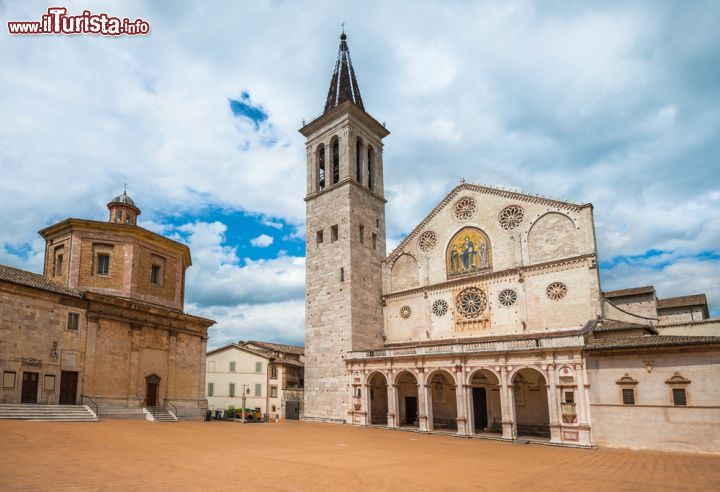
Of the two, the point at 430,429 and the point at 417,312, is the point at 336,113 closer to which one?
the point at 417,312

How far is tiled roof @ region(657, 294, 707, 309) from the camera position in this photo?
4178cm

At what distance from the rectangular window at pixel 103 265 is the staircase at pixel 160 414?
30.3 feet

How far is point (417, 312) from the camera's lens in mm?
37031

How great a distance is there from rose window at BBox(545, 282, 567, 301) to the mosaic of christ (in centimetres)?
455

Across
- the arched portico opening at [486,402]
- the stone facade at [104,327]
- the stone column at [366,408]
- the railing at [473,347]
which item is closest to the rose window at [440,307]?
the railing at [473,347]

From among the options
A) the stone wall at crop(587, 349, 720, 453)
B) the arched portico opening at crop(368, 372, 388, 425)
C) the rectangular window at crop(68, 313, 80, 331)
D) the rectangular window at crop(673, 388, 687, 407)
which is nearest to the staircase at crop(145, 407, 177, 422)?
the rectangular window at crop(68, 313, 80, 331)

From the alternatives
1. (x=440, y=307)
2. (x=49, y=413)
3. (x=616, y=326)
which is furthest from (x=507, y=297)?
(x=49, y=413)

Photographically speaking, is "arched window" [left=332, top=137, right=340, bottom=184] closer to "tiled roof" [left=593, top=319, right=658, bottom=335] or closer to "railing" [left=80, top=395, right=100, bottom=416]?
"tiled roof" [left=593, top=319, right=658, bottom=335]

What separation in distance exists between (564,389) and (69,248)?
30444 mm

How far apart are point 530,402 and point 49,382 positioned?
26782 millimetres

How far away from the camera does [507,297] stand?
107 feet

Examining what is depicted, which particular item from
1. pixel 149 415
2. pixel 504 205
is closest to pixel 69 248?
pixel 149 415

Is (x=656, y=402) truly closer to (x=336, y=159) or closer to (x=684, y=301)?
(x=684, y=301)

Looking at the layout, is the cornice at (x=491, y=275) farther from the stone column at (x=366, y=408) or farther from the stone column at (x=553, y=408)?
the stone column at (x=366, y=408)
